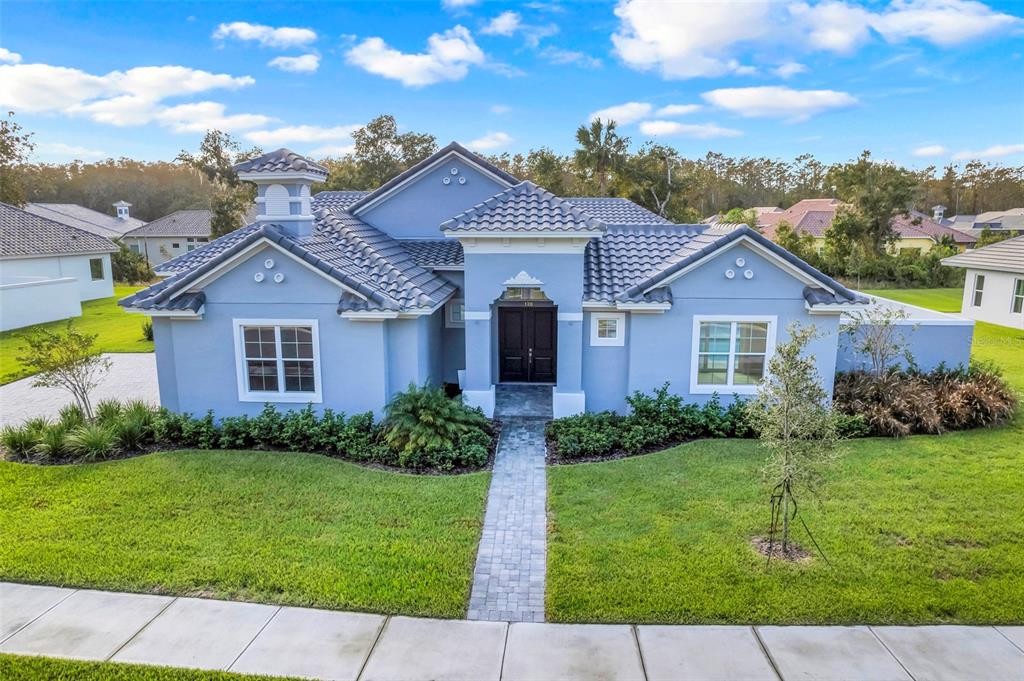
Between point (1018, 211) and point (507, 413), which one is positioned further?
point (1018, 211)

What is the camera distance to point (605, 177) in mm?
44188

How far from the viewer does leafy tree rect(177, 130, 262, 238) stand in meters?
44.9

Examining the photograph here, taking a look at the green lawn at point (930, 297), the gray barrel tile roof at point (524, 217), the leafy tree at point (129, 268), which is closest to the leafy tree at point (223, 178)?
the leafy tree at point (129, 268)

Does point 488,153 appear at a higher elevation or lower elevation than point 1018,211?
higher

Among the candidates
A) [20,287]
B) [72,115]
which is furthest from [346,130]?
[72,115]

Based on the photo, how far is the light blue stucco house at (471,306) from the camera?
12.8 m

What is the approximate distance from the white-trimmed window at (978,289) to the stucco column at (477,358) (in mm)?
26347

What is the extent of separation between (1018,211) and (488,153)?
6656cm

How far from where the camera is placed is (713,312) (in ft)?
A: 44.7

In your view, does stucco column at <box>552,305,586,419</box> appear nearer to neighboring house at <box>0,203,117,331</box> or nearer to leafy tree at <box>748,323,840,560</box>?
leafy tree at <box>748,323,840,560</box>

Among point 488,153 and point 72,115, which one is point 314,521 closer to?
point 72,115

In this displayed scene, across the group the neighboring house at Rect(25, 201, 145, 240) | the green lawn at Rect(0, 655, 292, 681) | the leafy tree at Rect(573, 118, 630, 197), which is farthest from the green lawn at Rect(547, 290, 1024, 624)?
the neighboring house at Rect(25, 201, 145, 240)

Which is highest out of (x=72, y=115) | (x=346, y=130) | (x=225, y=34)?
(x=346, y=130)

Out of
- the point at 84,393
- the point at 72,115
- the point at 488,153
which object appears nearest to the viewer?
the point at 84,393
